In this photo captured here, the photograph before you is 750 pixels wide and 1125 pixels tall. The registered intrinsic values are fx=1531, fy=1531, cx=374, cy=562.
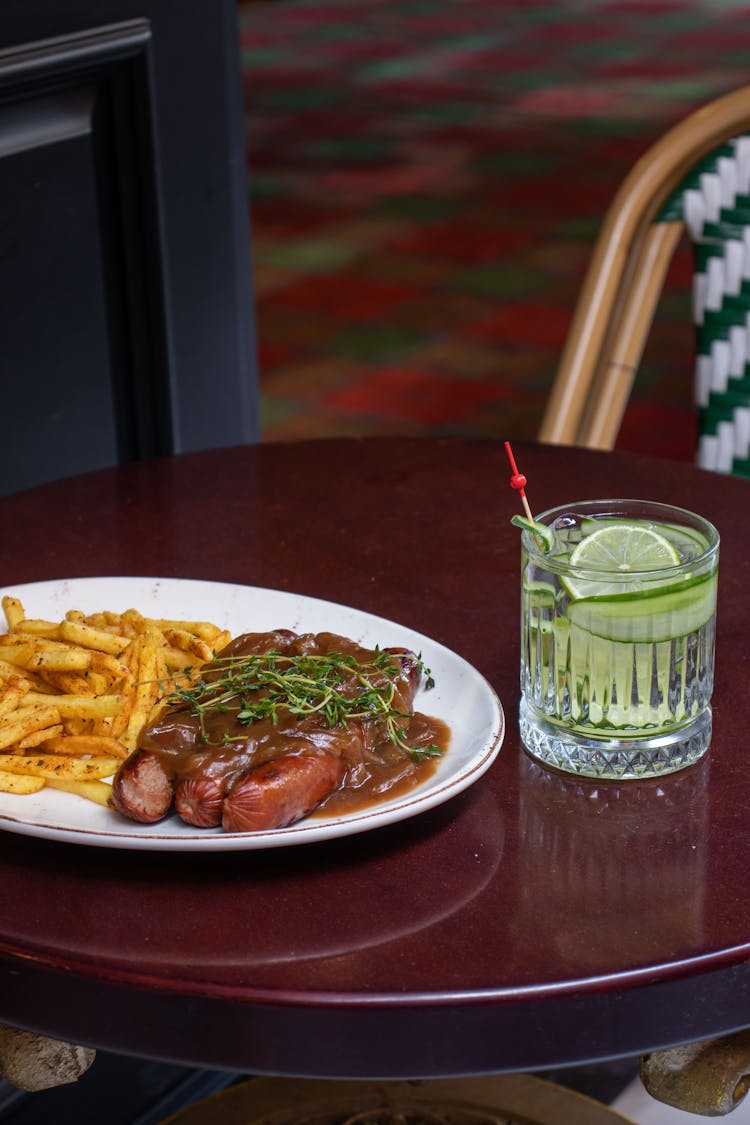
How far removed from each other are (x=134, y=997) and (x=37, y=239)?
4.80ft

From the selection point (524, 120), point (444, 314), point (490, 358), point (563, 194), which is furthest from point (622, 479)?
point (524, 120)

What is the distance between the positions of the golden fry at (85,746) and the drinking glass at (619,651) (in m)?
0.28

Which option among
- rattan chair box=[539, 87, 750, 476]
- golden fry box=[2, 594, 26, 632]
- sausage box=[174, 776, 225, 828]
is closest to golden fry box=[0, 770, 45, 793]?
sausage box=[174, 776, 225, 828]

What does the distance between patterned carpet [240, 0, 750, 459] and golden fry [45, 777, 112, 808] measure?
3.20m

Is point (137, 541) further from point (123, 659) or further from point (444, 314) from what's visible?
point (444, 314)

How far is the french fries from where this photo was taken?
960 millimetres

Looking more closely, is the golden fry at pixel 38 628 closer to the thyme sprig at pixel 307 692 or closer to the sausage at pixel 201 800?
the thyme sprig at pixel 307 692

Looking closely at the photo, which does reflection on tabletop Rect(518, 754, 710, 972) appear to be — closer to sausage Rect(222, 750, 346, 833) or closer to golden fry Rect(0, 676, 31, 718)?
sausage Rect(222, 750, 346, 833)

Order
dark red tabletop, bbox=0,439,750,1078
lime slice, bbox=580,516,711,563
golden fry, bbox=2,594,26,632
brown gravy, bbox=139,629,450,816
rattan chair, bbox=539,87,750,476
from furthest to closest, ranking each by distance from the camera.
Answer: rattan chair, bbox=539,87,750,476
golden fry, bbox=2,594,26,632
lime slice, bbox=580,516,711,563
brown gravy, bbox=139,629,450,816
dark red tabletop, bbox=0,439,750,1078

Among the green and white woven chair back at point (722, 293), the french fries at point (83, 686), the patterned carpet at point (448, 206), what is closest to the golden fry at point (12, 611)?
the french fries at point (83, 686)

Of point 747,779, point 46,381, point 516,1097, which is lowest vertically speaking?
point 516,1097

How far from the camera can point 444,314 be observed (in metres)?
5.22

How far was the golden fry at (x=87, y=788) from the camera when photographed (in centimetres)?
94

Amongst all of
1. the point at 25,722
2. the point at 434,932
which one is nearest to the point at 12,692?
the point at 25,722
